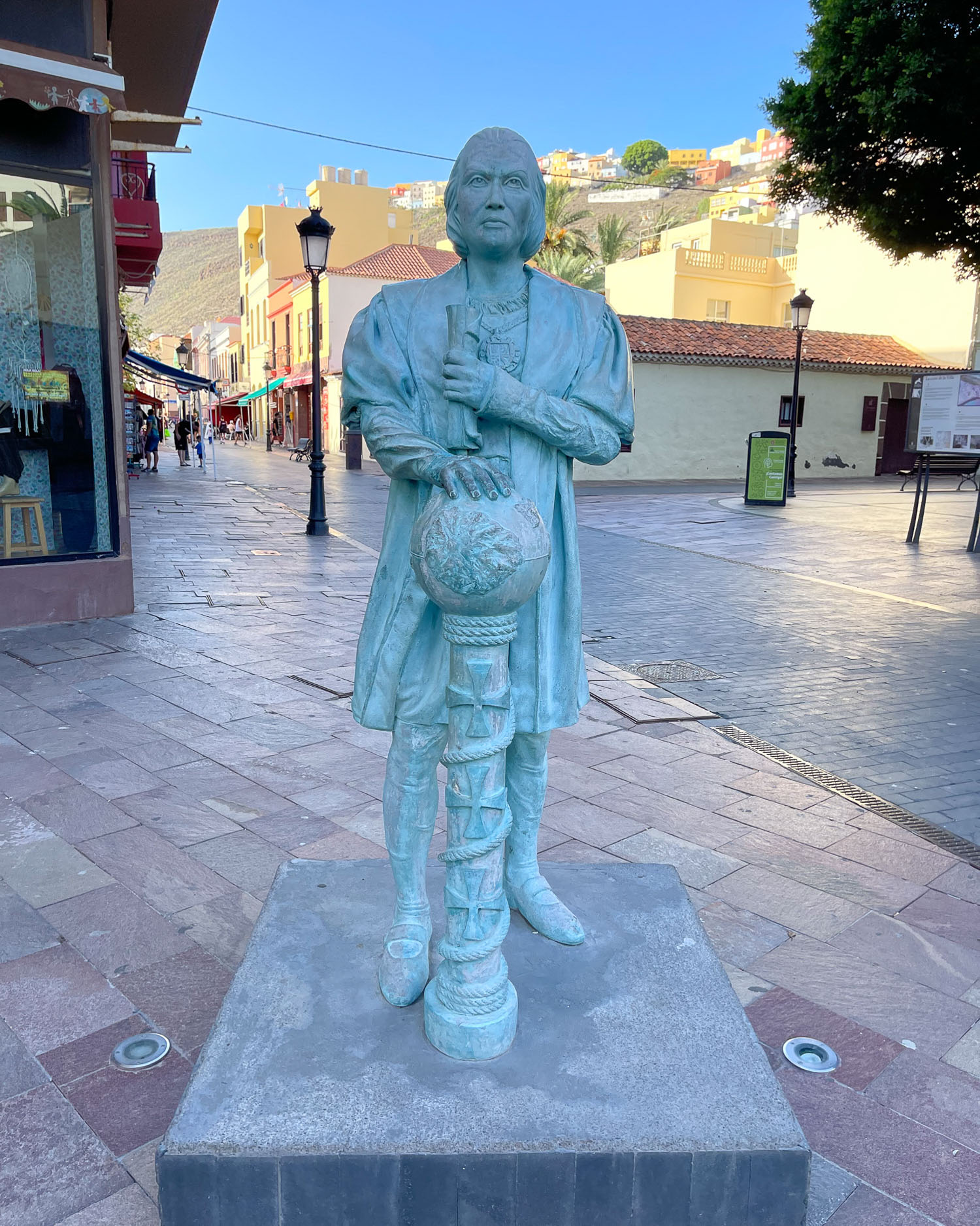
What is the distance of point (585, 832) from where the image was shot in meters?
3.69

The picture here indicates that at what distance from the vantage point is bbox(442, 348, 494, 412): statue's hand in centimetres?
191

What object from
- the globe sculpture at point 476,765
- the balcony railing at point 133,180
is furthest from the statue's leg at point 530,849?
the balcony railing at point 133,180

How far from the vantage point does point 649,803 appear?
402 cm

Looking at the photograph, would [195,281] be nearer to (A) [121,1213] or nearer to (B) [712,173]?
(B) [712,173]

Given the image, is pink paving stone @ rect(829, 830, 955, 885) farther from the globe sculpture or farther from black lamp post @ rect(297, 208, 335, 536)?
black lamp post @ rect(297, 208, 335, 536)

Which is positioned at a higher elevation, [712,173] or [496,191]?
[712,173]

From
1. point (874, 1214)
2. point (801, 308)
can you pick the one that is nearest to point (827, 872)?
point (874, 1214)

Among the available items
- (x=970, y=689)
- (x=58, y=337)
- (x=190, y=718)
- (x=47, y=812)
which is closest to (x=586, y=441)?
(x=47, y=812)

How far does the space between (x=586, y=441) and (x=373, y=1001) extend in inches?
54.3

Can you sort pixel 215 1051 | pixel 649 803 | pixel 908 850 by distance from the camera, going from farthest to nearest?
pixel 649 803 < pixel 908 850 < pixel 215 1051

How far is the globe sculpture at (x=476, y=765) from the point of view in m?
1.89

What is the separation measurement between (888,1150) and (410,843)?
125cm

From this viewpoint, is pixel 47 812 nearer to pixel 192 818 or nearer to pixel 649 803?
pixel 192 818

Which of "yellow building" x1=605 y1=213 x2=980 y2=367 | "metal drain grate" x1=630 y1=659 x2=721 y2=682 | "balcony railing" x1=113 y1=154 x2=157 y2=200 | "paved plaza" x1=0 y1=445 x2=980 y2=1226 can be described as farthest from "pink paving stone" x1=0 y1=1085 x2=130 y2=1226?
"yellow building" x1=605 y1=213 x2=980 y2=367
